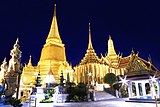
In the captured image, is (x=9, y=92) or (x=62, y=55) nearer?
(x=9, y=92)

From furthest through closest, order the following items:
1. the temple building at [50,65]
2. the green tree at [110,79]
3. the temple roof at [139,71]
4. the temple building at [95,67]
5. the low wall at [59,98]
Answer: the temple building at [95,67] < the temple building at [50,65] < the green tree at [110,79] < the low wall at [59,98] < the temple roof at [139,71]

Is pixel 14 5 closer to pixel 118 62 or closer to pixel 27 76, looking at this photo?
pixel 27 76

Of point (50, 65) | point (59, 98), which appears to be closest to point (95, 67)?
point (50, 65)

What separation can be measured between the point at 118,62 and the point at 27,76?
70.8 ft

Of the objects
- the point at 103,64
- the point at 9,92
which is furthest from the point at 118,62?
the point at 9,92

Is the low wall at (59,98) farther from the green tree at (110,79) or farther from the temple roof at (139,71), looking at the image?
the green tree at (110,79)

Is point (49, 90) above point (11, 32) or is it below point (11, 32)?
below

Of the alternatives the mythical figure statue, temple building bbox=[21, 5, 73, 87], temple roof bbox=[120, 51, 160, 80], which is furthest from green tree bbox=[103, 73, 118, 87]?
the mythical figure statue

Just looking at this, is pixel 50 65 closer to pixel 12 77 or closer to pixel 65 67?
pixel 65 67

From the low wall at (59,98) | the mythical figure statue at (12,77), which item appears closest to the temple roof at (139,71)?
the low wall at (59,98)

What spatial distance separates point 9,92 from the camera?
1102 cm

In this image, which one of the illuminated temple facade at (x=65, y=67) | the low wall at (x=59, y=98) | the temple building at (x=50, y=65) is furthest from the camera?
the illuminated temple facade at (x=65, y=67)

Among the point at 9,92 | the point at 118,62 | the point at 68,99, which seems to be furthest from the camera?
the point at 118,62

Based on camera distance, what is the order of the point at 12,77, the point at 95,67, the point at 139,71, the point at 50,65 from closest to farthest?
the point at 12,77
the point at 139,71
the point at 95,67
the point at 50,65
